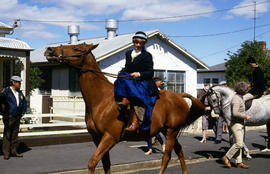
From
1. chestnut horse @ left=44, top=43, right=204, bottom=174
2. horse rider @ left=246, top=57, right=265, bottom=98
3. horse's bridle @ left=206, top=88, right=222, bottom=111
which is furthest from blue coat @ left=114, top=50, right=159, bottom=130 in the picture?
horse rider @ left=246, top=57, right=265, bottom=98

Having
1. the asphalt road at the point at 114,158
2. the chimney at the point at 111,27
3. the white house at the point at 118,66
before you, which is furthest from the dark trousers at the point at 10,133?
the chimney at the point at 111,27

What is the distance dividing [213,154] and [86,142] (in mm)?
4703

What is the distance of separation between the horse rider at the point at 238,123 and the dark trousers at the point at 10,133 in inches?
231

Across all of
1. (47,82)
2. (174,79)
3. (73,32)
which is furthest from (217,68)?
(47,82)

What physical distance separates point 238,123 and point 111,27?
19.1 m

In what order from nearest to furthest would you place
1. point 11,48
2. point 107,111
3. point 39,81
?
1. point 107,111
2. point 11,48
3. point 39,81

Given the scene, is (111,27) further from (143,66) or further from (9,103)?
(143,66)

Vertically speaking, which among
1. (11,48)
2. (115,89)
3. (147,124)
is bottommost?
(147,124)

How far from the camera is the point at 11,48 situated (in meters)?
15.6

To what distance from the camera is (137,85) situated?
628 centimetres

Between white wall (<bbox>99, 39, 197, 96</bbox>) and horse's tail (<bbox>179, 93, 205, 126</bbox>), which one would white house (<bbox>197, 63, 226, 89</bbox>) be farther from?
horse's tail (<bbox>179, 93, 205, 126</bbox>)

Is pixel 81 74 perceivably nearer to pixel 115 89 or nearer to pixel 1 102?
pixel 115 89

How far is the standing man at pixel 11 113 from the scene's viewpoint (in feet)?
31.5

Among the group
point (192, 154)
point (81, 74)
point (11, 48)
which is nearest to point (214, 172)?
point (192, 154)
